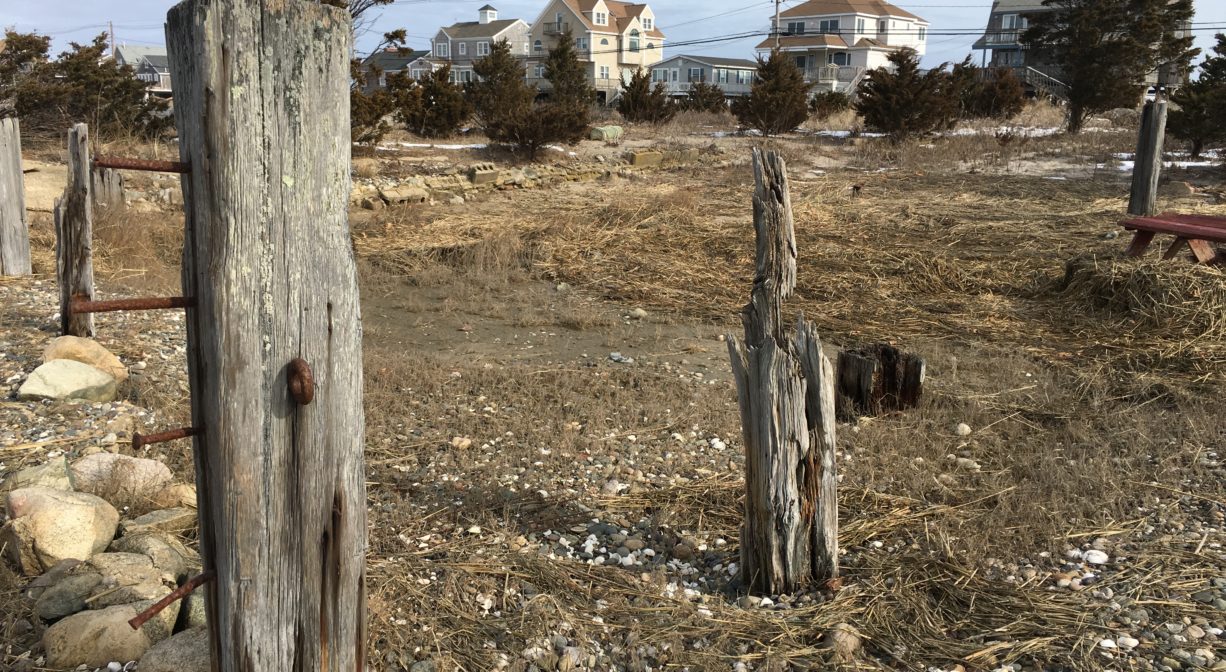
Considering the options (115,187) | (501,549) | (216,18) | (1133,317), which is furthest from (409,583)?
(115,187)

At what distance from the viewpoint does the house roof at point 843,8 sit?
56.8 m

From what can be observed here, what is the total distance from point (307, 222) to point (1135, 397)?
16.3ft

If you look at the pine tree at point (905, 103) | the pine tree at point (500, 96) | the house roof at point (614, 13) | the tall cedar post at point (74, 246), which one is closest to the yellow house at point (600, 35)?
the house roof at point (614, 13)

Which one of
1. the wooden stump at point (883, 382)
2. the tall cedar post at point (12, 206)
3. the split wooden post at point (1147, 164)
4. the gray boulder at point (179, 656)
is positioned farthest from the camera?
the split wooden post at point (1147, 164)

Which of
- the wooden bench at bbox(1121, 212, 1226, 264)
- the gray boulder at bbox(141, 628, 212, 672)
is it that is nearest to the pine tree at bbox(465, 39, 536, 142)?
the wooden bench at bbox(1121, 212, 1226, 264)

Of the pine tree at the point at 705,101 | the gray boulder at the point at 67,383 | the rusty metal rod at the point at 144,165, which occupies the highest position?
the pine tree at the point at 705,101

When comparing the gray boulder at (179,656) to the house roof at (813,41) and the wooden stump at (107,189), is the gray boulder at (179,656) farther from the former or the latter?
the house roof at (813,41)

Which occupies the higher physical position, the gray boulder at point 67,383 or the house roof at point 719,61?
the house roof at point 719,61

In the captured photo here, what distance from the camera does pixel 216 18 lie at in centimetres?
158

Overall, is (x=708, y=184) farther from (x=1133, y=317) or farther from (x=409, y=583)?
(x=409, y=583)

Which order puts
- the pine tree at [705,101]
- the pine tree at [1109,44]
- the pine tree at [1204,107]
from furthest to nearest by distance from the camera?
the pine tree at [705,101] → the pine tree at [1109,44] → the pine tree at [1204,107]

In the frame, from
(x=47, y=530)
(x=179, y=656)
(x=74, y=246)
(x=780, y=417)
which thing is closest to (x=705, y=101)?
(x=74, y=246)

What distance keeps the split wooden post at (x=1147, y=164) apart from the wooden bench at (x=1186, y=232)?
102 inches

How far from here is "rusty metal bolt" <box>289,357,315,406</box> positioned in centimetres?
175
